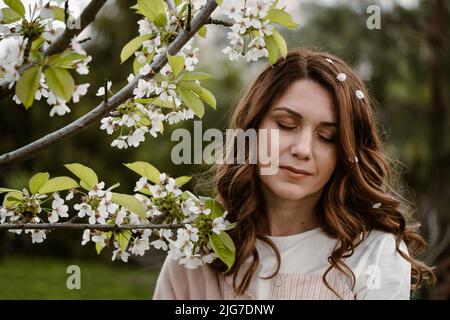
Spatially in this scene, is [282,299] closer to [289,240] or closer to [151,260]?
[289,240]

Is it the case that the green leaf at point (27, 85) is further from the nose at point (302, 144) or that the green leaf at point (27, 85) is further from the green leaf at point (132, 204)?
the nose at point (302, 144)

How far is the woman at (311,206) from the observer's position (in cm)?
165

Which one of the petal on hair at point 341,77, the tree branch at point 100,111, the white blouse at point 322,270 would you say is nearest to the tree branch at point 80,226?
the tree branch at point 100,111

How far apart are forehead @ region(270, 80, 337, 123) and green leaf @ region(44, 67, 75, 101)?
0.86m

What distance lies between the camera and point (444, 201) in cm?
512

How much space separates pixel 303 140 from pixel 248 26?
0.53 meters

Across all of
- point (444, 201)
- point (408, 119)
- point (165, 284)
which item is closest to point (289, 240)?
point (165, 284)

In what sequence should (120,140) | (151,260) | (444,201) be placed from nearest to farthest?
1. (120,140)
2. (444,201)
3. (151,260)

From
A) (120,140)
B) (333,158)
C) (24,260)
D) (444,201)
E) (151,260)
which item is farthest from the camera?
(151,260)

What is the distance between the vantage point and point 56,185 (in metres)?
1.17

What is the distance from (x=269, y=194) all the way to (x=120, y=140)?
0.75 m

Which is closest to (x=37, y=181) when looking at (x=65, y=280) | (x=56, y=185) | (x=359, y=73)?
(x=56, y=185)

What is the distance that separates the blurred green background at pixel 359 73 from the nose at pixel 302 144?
3.67 meters

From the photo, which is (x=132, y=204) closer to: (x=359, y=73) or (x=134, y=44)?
(x=134, y=44)
